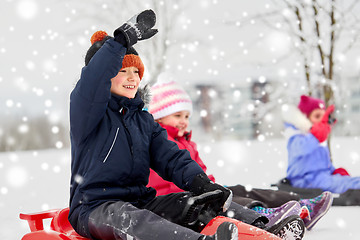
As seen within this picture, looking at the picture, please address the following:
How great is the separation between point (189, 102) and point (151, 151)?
125cm

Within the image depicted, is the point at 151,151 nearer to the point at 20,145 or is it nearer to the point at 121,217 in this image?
the point at 121,217

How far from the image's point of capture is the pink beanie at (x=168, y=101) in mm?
3174

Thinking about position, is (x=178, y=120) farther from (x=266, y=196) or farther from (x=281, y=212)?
(x=281, y=212)

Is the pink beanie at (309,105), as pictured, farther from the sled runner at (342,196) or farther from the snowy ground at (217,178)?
the snowy ground at (217,178)

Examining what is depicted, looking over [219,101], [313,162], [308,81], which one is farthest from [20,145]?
[313,162]

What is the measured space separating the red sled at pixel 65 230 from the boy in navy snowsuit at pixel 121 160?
9 centimetres

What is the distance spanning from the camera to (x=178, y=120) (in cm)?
316

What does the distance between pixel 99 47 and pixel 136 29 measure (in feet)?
0.93

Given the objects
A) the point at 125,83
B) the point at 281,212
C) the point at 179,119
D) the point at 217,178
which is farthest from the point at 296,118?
the point at 125,83

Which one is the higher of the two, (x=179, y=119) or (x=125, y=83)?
(x=125, y=83)

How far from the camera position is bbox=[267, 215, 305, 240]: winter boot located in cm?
183

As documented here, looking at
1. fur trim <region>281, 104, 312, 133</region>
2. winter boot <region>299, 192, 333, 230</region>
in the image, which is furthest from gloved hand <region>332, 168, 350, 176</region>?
winter boot <region>299, 192, 333, 230</region>

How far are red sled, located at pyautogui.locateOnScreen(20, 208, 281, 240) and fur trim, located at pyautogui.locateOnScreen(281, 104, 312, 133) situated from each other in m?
2.82

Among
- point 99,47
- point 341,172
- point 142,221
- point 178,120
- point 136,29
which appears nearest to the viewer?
point 142,221
